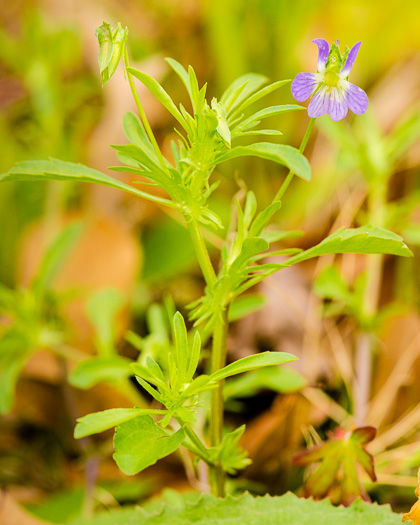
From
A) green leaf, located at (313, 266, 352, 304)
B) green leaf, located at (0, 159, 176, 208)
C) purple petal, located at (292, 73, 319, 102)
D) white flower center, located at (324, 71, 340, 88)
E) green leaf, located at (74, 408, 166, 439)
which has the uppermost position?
white flower center, located at (324, 71, 340, 88)

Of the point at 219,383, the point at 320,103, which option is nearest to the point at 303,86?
the point at 320,103

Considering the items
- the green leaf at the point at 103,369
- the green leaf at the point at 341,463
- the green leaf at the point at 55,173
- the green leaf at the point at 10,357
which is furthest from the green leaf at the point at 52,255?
the green leaf at the point at 341,463

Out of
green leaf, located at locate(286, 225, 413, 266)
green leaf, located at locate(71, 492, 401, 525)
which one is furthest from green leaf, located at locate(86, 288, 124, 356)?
green leaf, located at locate(286, 225, 413, 266)

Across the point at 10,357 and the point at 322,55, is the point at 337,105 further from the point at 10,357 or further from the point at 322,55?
the point at 10,357

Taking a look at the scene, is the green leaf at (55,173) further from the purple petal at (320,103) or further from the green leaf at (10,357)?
the green leaf at (10,357)

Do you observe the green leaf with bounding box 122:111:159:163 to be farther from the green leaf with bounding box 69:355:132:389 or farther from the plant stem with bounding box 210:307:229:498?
the green leaf with bounding box 69:355:132:389

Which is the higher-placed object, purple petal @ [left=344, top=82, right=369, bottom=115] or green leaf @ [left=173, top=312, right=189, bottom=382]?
purple petal @ [left=344, top=82, right=369, bottom=115]
